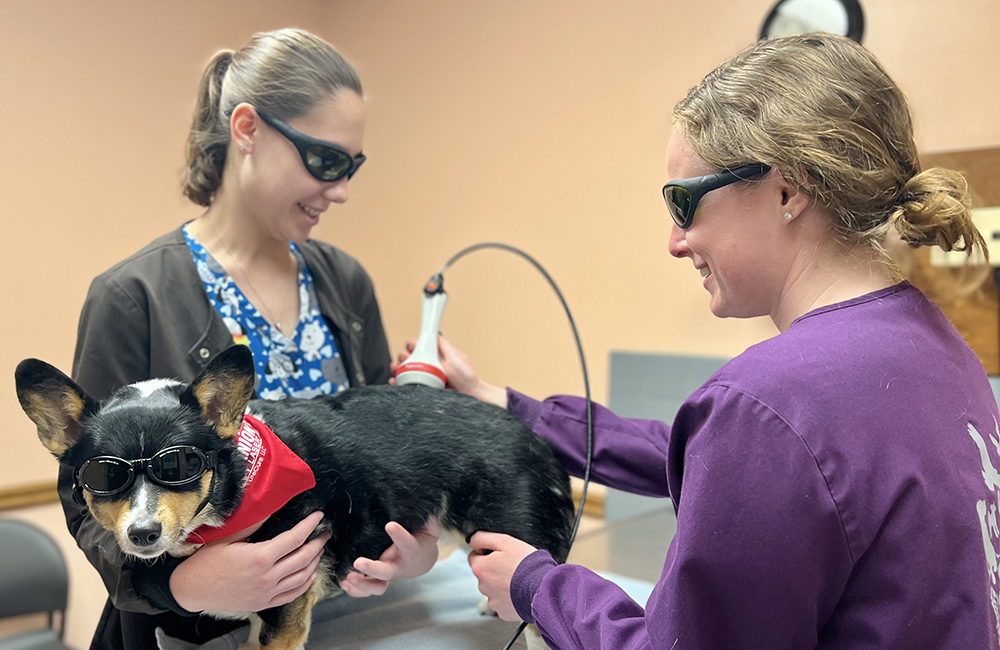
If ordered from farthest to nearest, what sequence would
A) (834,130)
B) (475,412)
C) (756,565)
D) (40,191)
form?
(40,191)
(475,412)
(834,130)
(756,565)

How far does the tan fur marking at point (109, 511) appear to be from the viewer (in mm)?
884

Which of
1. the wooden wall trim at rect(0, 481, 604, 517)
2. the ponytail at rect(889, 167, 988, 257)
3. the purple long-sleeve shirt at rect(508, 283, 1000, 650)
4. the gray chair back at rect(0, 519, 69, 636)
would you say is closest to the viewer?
the purple long-sleeve shirt at rect(508, 283, 1000, 650)

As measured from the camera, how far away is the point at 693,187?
884mm

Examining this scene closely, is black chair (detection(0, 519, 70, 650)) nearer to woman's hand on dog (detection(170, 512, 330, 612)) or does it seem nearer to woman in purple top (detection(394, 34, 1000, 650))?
woman's hand on dog (detection(170, 512, 330, 612))

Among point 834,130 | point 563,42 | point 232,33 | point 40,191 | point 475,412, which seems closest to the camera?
point 834,130

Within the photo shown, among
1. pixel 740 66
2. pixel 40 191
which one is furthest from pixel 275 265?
pixel 40 191

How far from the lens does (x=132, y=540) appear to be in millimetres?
870

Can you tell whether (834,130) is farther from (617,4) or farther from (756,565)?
(617,4)

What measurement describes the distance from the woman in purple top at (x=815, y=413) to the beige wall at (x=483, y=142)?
1594 mm

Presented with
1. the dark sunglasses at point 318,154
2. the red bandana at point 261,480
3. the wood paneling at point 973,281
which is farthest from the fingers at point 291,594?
the wood paneling at point 973,281

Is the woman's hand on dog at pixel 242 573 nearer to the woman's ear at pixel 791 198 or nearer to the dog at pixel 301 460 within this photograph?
the dog at pixel 301 460

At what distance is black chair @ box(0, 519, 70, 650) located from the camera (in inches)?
94.2

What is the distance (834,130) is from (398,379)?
80cm

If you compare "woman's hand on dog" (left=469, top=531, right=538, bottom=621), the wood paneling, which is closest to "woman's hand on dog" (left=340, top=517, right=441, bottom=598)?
"woman's hand on dog" (left=469, top=531, right=538, bottom=621)
